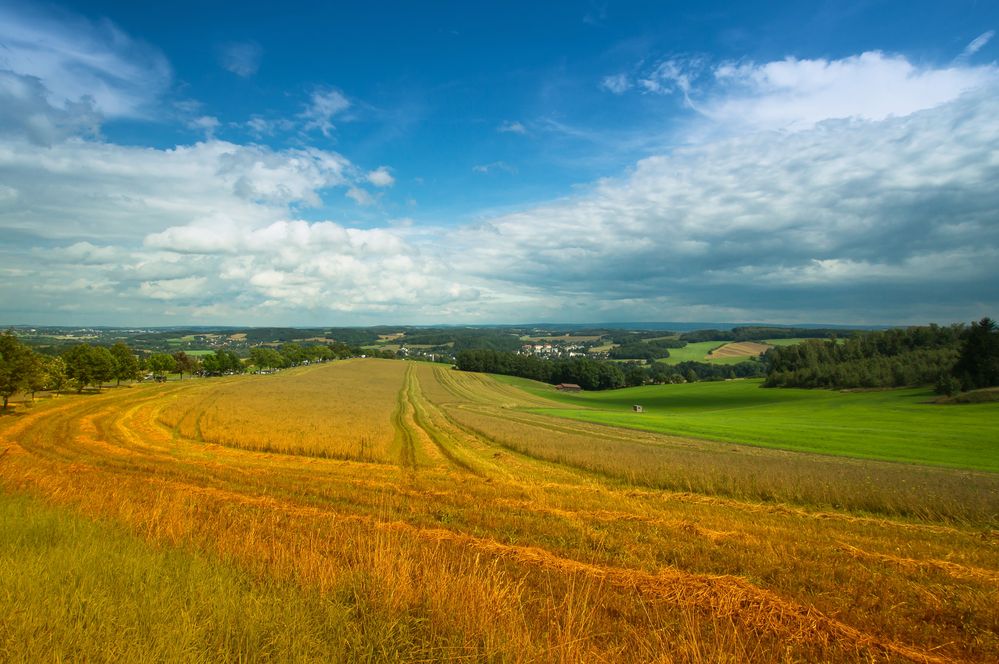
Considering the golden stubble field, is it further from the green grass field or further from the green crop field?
the green crop field

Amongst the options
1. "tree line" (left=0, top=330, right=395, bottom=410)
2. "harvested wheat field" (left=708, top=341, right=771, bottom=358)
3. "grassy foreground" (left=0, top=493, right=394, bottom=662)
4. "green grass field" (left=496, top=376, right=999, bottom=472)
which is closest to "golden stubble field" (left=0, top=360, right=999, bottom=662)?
"grassy foreground" (left=0, top=493, right=394, bottom=662)

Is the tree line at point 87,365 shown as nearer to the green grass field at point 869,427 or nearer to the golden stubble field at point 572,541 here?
the golden stubble field at point 572,541

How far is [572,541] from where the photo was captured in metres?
10.1

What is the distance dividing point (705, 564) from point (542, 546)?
313 centimetres

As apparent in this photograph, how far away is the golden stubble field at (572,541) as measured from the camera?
526cm

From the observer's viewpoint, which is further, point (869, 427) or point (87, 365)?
point (87, 365)

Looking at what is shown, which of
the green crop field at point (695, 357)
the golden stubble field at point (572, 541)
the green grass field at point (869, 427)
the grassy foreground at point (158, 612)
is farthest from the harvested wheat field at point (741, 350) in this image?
the grassy foreground at point (158, 612)

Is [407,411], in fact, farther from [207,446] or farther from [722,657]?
[722,657]

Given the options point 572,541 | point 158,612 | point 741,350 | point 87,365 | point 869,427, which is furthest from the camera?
point 741,350

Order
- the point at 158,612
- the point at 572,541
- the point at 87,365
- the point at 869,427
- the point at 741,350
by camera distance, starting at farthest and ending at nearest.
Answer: the point at 741,350
the point at 87,365
the point at 869,427
the point at 572,541
the point at 158,612

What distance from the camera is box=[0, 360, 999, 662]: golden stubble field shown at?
17.3 feet

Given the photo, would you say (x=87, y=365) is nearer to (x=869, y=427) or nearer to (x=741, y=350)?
(x=869, y=427)

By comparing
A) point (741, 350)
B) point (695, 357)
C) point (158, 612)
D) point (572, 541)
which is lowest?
point (695, 357)

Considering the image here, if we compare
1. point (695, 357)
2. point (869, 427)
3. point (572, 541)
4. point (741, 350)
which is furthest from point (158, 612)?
point (741, 350)
